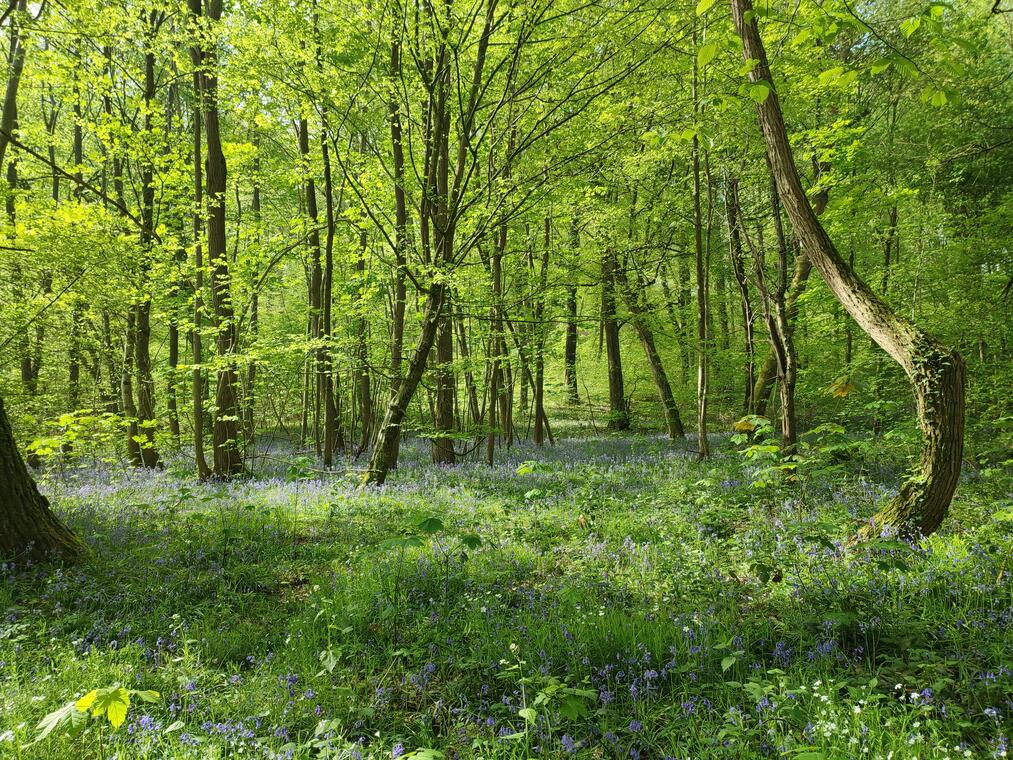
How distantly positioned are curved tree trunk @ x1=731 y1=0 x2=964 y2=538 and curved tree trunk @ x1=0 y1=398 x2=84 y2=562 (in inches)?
313

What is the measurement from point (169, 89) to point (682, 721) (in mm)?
21551

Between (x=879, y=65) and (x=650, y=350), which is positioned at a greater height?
(x=879, y=65)

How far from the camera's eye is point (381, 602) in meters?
4.26

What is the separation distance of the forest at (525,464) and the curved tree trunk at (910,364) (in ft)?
0.11

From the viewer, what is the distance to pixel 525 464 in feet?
21.3

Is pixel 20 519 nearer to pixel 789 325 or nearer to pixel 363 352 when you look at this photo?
pixel 363 352

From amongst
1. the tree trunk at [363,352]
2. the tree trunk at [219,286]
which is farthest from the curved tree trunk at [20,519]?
the tree trunk at [363,352]

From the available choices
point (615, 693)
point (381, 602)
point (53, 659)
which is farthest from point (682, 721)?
point (53, 659)

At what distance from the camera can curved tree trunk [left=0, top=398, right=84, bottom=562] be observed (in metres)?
4.95

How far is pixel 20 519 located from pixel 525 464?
17.4 ft

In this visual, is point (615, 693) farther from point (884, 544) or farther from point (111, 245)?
point (111, 245)

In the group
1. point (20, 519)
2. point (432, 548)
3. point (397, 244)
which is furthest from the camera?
point (397, 244)

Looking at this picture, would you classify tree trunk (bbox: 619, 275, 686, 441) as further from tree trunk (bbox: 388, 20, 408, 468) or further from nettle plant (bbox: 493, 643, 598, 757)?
nettle plant (bbox: 493, 643, 598, 757)

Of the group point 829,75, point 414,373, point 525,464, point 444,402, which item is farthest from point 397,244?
point 829,75
